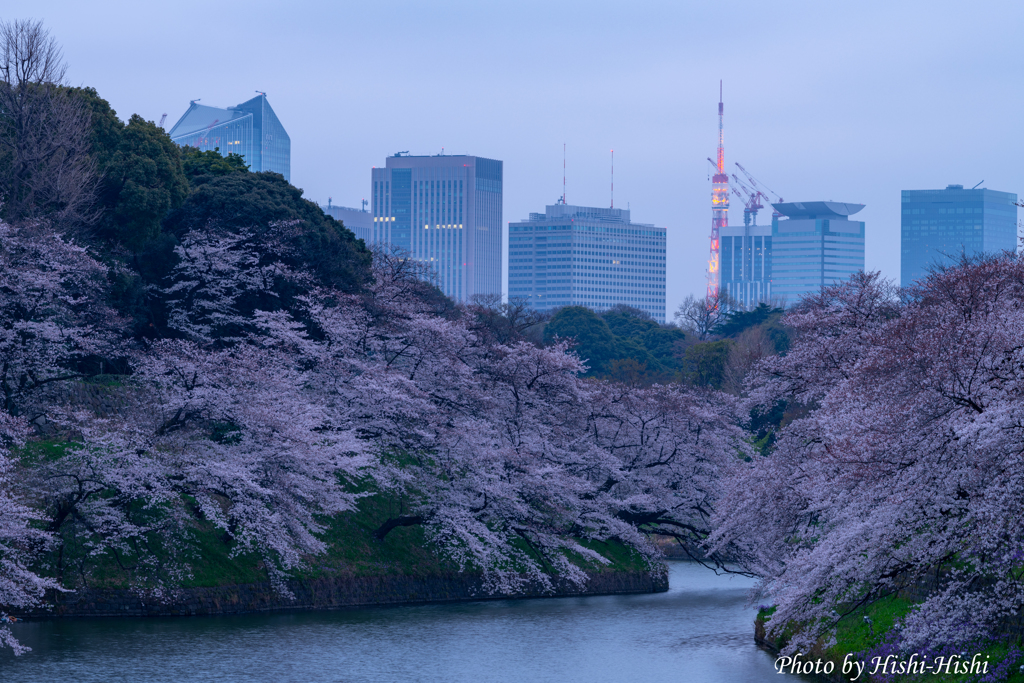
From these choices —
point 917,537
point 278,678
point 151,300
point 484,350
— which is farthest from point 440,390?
point 917,537

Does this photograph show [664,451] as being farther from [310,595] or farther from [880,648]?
[880,648]

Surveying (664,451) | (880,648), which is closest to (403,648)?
(880,648)

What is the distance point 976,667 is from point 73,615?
2438cm

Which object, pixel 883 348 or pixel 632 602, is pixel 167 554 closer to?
pixel 632 602

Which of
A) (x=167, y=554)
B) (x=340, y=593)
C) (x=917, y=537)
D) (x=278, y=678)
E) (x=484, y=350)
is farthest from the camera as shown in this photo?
(x=484, y=350)

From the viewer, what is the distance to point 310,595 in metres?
36.9

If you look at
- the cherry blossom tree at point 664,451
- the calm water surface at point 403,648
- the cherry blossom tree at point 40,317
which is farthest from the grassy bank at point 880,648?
the cherry blossom tree at point 40,317

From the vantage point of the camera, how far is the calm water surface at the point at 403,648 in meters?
26.0

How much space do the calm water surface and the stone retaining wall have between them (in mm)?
626

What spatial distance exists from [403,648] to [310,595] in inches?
307

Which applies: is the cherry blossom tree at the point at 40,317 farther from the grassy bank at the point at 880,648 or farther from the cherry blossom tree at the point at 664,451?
the grassy bank at the point at 880,648

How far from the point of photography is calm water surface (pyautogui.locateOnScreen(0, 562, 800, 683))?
26.0 metres

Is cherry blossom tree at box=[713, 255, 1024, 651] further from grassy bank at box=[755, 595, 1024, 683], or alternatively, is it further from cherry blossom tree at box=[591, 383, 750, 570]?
cherry blossom tree at box=[591, 383, 750, 570]

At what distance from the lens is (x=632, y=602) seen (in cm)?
4322
